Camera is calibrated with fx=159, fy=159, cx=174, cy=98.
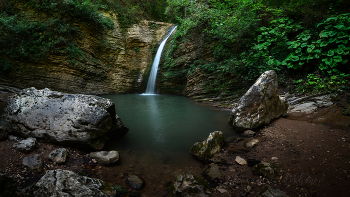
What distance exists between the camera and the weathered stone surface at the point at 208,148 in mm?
3384

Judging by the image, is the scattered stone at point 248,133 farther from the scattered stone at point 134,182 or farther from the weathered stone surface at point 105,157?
the weathered stone surface at point 105,157

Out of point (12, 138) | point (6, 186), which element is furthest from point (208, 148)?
point (12, 138)

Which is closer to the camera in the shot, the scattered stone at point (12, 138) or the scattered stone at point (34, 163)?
the scattered stone at point (34, 163)

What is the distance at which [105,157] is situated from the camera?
3217mm

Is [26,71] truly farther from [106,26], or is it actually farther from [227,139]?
[227,139]

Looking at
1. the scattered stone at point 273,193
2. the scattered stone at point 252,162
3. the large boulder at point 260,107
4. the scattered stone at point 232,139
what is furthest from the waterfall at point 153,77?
the scattered stone at point 273,193

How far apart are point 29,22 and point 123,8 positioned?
733 centimetres

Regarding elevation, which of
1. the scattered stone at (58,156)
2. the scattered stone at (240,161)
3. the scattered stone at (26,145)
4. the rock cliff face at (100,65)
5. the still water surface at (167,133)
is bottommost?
the still water surface at (167,133)

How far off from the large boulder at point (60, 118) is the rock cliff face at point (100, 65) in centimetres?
716

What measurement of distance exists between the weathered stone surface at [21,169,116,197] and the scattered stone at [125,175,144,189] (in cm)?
62

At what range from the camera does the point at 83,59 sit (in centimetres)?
1090

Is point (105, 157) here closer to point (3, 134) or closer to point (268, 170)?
point (3, 134)

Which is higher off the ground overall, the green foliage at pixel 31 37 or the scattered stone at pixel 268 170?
the green foliage at pixel 31 37

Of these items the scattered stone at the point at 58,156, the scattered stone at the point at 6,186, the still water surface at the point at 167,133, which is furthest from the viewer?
the still water surface at the point at 167,133
